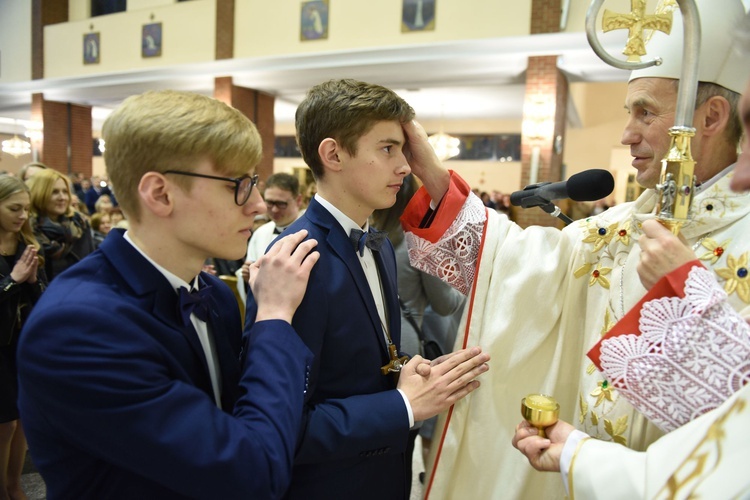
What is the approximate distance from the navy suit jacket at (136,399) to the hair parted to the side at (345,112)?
Result: 1.90 feet

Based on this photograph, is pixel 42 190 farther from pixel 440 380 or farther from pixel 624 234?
pixel 624 234

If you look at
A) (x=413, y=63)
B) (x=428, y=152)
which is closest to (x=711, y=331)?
(x=428, y=152)

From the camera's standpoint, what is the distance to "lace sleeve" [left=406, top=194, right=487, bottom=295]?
1.53 metres

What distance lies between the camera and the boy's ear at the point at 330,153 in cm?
139

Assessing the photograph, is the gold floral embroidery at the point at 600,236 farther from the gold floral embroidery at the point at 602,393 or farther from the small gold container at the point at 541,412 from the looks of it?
the small gold container at the point at 541,412

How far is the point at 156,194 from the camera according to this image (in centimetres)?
101

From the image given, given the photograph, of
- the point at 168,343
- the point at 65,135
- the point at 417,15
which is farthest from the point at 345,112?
the point at 65,135

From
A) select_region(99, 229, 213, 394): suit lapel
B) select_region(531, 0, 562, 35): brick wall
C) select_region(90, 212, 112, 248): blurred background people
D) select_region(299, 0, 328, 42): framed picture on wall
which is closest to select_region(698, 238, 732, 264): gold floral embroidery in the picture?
select_region(99, 229, 213, 394): suit lapel

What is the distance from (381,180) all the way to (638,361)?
2.41 ft

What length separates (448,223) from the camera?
1544mm

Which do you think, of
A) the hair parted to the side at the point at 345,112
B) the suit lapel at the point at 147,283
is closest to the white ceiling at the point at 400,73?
the hair parted to the side at the point at 345,112

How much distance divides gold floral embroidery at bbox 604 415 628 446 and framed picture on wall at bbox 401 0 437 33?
8105 millimetres

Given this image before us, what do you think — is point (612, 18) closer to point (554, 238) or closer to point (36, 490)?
point (554, 238)

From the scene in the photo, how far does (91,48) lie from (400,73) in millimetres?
7041
